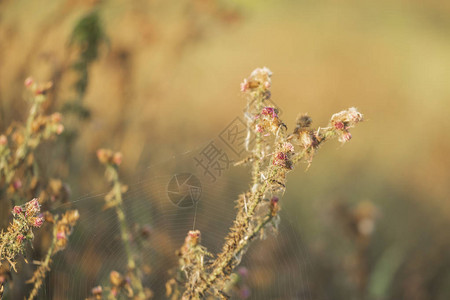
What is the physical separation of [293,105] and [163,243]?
1.90 feet

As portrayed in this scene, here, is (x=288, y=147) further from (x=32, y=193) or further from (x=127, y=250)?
(x=32, y=193)

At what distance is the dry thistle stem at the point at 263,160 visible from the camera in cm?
64

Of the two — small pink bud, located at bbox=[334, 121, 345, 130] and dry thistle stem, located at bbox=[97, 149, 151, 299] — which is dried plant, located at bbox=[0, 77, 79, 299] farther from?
small pink bud, located at bbox=[334, 121, 345, 130]

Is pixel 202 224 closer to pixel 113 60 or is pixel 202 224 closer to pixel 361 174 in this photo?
pixel 361 174

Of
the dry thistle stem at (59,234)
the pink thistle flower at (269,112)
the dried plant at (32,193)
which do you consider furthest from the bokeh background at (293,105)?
the pink thistle flower at (269,112)

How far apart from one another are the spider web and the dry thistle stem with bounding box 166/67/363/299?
321 mm

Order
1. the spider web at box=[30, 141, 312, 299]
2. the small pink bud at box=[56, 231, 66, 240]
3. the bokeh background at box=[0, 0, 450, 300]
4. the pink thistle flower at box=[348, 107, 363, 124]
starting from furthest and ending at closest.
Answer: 1. the bokeh background at box=[0, 0, 450, 300]
2. the spider web at box=[30, 141, 312, 299]
3. the small pink bud at box=[56, 231, 66, 240]
4. the pink thistle flower at box=[348, 107, 363, 124]

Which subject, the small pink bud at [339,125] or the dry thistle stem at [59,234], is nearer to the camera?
the small pink bud at [339,125]

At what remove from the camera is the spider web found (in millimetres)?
1132

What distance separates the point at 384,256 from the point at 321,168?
30 centimetres

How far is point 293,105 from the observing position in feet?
4.98

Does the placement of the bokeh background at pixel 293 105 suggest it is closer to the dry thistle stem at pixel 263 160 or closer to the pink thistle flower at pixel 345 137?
the dry thistle stem at pixel 263 160

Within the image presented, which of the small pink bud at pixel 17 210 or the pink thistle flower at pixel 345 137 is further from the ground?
the pink thistle flower at pixel 345 137

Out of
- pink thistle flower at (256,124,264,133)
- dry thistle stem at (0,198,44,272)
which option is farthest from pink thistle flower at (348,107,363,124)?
dry thistle stem at (0,198,44,272)
